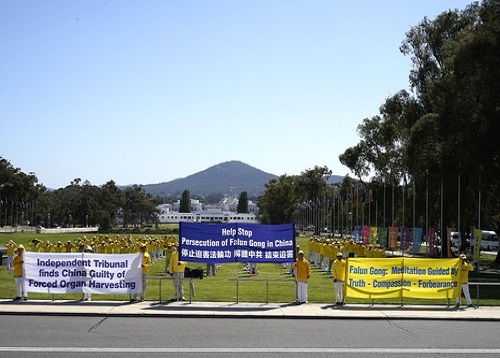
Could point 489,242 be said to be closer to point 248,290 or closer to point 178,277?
point 248,290

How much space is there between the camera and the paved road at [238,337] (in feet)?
45.7

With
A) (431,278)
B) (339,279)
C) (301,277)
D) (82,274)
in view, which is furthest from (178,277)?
(431,278)

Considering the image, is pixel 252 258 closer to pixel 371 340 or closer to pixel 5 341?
pixel 371 340

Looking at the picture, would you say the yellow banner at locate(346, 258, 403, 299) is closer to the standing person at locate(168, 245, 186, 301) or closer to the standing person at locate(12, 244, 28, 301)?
the standing person at locate(168, 245, 186, 301)

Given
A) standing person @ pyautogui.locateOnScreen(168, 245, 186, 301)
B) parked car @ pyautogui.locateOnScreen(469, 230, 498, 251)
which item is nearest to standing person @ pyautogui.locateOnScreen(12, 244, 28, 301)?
standing person @ pyautogui.locateOnScreen(168, 245, 186, 301)

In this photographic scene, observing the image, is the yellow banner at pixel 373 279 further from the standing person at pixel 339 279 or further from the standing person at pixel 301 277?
the standing person at pixel 301 277

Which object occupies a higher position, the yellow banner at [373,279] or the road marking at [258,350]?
the yellow banner at [373,279]

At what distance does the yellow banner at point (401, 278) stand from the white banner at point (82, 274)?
705cm

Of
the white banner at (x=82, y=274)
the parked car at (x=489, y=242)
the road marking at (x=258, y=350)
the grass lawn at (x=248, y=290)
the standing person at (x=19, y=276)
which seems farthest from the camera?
the parked car at (x=489, y=242)

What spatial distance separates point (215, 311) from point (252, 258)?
444 centimetres

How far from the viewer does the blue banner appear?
24.0 meters

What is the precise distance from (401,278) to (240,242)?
5748 mm

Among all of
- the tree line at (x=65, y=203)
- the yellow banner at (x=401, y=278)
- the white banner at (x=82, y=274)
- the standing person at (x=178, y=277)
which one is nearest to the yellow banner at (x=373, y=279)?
the yellow banner at (x=401, y=278)

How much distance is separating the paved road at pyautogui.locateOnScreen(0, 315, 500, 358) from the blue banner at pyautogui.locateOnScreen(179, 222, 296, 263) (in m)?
5.18
